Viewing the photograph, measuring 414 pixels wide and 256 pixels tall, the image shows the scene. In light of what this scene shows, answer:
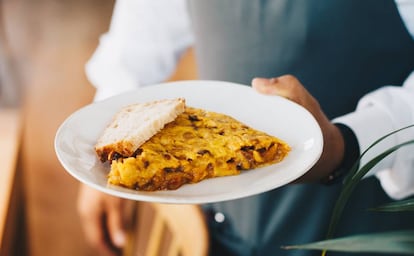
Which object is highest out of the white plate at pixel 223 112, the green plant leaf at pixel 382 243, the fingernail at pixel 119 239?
the green plant leaf at pixel 382 243

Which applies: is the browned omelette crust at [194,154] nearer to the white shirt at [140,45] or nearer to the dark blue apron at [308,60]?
the dark blue apron at [308,60]

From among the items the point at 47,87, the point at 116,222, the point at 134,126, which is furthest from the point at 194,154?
the point at 47,87

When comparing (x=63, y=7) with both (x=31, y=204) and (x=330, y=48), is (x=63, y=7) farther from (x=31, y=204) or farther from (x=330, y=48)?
(x=330, y=48)

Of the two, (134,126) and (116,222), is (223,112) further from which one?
(116,222)

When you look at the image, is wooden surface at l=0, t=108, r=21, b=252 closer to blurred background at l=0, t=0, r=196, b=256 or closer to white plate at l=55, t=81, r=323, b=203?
blurred background at l=0, t=0, r=196, b=256

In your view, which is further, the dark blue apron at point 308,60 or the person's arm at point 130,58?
the person's arm at point 130,58

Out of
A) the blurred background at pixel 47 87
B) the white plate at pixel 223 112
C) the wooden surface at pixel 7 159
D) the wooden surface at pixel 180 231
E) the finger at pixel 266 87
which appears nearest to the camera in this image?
the white plate at pixel 223 112

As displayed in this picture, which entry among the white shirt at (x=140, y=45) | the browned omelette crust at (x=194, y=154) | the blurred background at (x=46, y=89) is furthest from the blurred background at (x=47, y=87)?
the browned omelette crust at (x=194, y=154)
